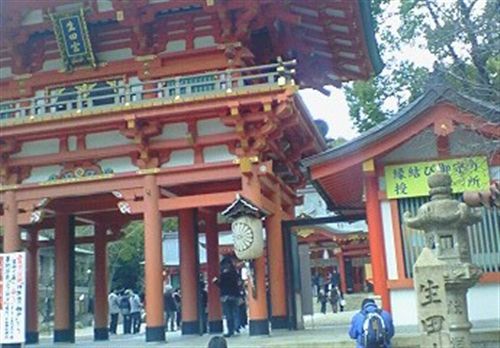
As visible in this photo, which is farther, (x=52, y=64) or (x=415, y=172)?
(x=52, y=64)

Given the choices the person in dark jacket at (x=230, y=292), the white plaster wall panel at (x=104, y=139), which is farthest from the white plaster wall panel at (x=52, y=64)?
the person in dark jacket at (x=230, y=292)

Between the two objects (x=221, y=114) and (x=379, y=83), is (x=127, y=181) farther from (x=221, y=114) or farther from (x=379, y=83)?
(x=379, y=83)

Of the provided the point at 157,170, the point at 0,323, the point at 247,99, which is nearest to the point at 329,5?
the point at 247,99

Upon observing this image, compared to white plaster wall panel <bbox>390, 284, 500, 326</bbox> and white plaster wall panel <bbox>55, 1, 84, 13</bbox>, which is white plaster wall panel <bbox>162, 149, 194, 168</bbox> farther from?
white plaster wall panel <bbox>390, 284, 500, 326</bbox>

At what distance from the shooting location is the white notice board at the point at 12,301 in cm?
1271

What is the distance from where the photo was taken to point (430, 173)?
1085 centimetres

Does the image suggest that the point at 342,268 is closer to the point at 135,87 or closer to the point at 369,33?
the point at 369,33

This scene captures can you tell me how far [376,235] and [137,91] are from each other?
19.2 ft

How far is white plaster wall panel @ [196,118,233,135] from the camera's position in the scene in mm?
13797

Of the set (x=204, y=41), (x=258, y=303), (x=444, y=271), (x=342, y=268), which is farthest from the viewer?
(x=342, y=268)

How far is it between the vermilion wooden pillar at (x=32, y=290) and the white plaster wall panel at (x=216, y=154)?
22.5 ft

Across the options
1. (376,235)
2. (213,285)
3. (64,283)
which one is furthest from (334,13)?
(64,283)

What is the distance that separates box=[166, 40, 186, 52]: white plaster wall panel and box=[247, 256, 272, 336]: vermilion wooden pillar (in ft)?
16.9

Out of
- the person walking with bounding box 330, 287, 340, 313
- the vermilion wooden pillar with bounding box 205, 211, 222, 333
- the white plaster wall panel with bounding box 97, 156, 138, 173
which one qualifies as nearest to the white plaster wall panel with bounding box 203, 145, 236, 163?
the white plaster wall panel with bounding box 97, 156, 138, 173
